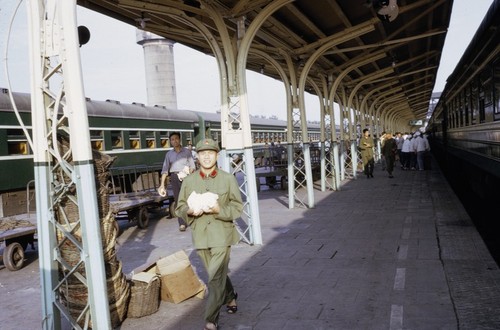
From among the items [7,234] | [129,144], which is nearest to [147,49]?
[129,144]

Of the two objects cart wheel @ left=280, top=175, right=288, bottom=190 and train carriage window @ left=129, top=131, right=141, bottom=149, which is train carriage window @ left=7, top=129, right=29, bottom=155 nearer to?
train carriage window @ left=129, top=131, right=141, bottom=149

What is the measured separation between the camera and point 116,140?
51.3 feet

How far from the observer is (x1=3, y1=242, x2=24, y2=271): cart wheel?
7602mm

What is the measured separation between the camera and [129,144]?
16.1 m

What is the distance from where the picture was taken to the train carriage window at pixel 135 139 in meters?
16.3

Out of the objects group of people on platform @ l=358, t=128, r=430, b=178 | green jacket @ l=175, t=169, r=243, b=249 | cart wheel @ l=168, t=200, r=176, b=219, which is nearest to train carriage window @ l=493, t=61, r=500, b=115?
green jacket @ l=175, t=169, r=243, b=249

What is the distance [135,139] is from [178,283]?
11724 mm

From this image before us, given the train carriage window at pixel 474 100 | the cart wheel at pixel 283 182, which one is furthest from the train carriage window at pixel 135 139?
the train carriage window at pixel 474 100

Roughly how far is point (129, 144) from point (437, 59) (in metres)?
11.5

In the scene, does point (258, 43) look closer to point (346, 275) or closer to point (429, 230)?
point (429, 230)

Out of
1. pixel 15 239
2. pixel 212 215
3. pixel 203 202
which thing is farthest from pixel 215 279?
pixel 15 239

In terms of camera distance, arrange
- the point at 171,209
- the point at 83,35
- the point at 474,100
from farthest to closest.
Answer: the point at 171,209, the point at 474,100, the point at 83,35

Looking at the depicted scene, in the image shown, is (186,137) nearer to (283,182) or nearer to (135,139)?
(135,139)

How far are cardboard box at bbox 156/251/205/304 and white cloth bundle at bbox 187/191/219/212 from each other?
143 centimetres
